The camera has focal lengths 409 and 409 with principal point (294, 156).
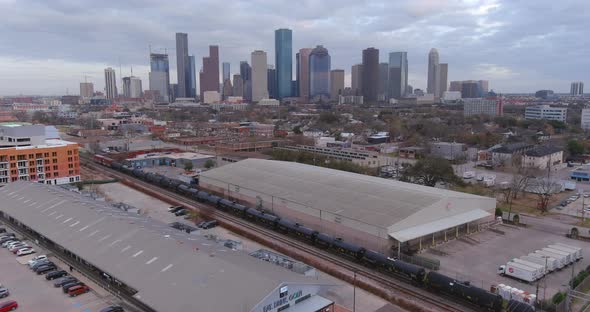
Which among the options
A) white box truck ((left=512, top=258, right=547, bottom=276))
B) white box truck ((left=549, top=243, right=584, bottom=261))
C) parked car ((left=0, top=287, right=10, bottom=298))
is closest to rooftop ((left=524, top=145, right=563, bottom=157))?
white box truck ((left=549, top=243, right=584, bottom=261))

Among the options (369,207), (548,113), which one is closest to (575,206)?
(369,207)

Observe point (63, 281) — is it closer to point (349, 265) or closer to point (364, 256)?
point (349, 265)

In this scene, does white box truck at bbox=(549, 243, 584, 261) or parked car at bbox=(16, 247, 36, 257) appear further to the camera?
parked car at bbox=(16, 247, 36, 257)

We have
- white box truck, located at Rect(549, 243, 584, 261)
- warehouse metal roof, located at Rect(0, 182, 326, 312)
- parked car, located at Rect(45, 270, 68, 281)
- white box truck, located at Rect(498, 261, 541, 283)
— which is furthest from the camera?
white box truck, located at Rect(549, 243, 584, 261)

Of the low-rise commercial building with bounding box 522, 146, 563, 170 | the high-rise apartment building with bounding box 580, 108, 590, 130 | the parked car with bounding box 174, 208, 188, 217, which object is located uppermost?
the high-rise apartment building with bounding box 580, 108, 590, 130

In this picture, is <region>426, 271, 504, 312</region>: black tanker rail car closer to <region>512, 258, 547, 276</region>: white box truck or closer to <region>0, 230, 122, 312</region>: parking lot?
<region>512, 258, 547, 276</region>: white box truck

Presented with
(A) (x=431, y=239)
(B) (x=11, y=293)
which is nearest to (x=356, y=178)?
(A) (x=431, y=239)
